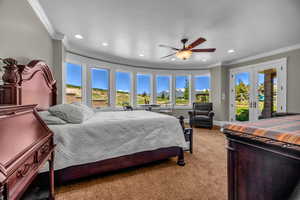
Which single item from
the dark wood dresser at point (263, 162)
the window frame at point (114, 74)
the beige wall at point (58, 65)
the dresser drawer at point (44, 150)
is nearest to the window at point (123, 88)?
the window frame at point (114, 74)

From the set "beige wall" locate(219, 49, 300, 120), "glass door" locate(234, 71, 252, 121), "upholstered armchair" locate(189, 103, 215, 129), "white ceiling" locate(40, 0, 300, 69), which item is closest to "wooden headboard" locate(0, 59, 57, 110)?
"white ceiling" locate(40, 0, 300, 69)

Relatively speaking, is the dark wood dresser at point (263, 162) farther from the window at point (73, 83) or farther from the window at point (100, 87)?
the window at point (100, 87)

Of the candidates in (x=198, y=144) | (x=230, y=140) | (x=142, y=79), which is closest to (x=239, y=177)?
(x=230, y=140)

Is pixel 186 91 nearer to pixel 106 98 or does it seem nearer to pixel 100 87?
pixel 106 98

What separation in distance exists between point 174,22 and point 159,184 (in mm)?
2759

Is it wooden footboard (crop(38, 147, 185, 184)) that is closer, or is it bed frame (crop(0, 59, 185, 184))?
bed frame (crop(0, 59, 185, 184))

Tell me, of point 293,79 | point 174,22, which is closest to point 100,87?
point 174,22

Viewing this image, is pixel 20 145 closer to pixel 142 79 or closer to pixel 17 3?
pixel 17 3

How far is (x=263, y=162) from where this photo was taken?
27.0 inches

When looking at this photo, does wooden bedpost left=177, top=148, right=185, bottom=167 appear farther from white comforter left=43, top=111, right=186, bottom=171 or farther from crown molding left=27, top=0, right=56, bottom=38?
crown molding left=27, top=0, right=56, bottom=38

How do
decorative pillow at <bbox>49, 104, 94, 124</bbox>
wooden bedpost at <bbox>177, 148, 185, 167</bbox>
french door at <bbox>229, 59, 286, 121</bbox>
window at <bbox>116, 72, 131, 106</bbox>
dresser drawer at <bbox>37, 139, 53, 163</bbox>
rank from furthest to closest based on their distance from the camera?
window at <bbox>116, 72, 131, 106</bbox>
french door at <bbox>229, 59, 286, 121</bbox>
wooden bedpost at <bbox>177, 148, 185, 167</bbox>
decorative pillow at <bbox>49, 104, 94, 124</bbox>
dresser drawer at <bbox>37, 139, 53, 163</bbox>

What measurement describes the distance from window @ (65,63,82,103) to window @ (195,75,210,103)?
16.5ft

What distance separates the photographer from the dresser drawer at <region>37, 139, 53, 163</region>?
1053 millimetres

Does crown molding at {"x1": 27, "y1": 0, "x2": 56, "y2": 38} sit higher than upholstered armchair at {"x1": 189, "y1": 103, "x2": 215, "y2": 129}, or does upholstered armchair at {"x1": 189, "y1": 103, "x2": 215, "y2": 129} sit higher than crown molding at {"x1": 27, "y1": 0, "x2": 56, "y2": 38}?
crown molding at {"x1": 27, "y1": 0, "x2": 56, "y2": 38}
